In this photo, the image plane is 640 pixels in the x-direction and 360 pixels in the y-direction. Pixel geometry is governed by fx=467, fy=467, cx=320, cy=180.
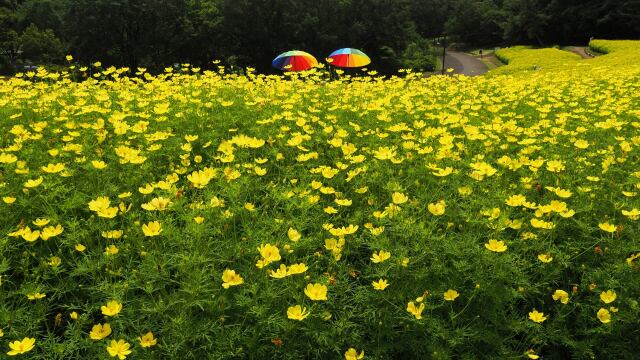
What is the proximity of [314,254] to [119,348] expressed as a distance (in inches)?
38.6

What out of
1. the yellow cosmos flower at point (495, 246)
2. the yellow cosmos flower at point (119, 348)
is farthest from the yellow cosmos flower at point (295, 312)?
the yellow cosmos flower at point (495, 246)

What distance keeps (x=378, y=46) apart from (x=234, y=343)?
138ft

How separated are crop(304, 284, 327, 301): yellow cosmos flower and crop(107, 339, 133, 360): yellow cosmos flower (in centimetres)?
74

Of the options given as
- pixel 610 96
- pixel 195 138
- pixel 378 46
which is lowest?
pixel 378 46

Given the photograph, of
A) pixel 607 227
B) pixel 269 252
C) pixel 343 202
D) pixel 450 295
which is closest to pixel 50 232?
pixel 269 252

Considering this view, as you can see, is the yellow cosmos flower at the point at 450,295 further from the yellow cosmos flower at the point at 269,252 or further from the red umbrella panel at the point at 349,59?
the red umbrella panel at the point at 349,59

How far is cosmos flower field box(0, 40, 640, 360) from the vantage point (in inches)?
79.4

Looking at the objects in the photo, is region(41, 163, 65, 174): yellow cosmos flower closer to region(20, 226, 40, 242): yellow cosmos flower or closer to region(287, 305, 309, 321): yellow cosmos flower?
region(20, 226, 40, 242): yellow cosmos flower

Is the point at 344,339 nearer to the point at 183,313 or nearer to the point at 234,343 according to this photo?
the point at 234,343

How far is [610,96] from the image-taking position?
19.1ft

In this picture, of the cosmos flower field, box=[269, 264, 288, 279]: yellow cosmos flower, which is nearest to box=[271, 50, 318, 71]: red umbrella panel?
the cosmos flower field

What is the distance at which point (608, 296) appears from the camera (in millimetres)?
2213

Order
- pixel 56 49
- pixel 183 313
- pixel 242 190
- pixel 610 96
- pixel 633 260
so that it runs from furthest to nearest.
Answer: pixel 56 49
pixel 610 96
pixel 242 190
pixel 633 260
pixel 183 313

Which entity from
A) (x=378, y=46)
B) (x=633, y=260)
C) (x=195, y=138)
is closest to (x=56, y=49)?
(x=378, y=46)
